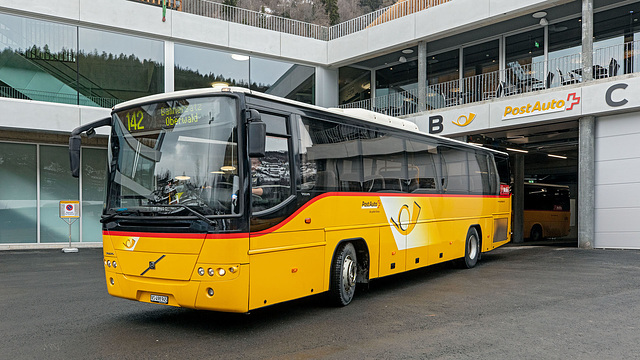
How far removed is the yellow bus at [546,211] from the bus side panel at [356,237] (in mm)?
19481

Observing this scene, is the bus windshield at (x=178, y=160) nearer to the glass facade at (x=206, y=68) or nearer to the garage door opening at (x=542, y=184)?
the glass facade at (x=206, y=68)

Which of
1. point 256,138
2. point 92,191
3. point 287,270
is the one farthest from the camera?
point 92,191

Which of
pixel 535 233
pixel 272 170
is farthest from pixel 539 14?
pixel 272 170

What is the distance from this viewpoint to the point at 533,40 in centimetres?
2091

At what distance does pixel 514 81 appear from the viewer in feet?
69.0

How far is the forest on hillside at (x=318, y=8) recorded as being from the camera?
55.2 m

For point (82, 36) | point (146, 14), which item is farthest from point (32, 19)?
point (146, 14)

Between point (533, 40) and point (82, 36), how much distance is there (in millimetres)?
17641

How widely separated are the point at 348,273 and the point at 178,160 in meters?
3.35

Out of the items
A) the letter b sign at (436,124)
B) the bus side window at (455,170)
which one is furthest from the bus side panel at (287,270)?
the letter b sign at (436,124)

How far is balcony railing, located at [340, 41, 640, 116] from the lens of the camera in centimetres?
1773

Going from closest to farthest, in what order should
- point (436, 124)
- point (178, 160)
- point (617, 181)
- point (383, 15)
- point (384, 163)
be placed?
point (178, 160)
point (384, 163)
point (617, 181)
point (436, 124)
point (383, 15)

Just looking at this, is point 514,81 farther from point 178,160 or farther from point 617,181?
point 178,160

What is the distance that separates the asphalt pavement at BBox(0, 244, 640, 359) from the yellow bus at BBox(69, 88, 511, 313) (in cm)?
49
